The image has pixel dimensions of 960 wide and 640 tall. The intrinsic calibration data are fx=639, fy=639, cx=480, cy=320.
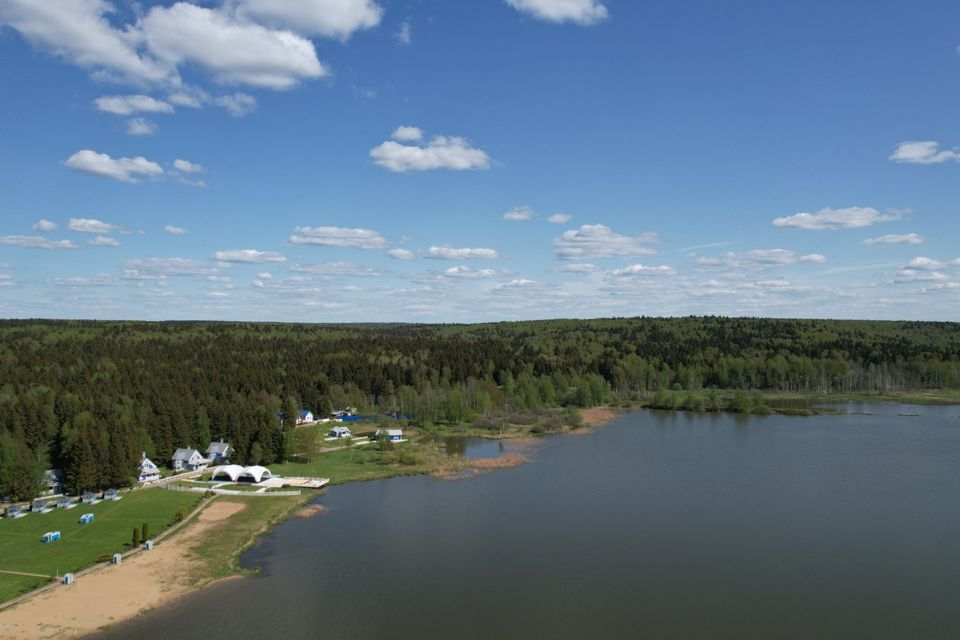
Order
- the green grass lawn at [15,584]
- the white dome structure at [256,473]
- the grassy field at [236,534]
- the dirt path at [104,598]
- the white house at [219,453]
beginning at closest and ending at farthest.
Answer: the dirt path at [104,598], the green grass lawn at [15,584], the grassy field at [236,534], the white dome structure at [256,473], the white house at [219,453]

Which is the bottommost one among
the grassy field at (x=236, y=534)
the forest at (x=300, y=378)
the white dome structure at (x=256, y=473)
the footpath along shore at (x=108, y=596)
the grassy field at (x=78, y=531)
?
the grassy field at (x=236, y=534)

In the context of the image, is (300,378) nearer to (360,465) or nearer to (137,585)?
(360,465)

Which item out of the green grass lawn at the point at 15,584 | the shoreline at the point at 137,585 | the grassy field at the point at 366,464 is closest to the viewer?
the shoreline at the point at 137,585

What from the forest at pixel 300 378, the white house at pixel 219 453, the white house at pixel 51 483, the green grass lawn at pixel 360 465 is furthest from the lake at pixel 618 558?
the white house at pixel 51 483

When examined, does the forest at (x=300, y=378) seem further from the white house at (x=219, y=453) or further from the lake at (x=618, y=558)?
the lake at (x=618, y=558)

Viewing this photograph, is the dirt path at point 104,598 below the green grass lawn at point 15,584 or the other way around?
below

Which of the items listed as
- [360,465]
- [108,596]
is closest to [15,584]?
[108,596]

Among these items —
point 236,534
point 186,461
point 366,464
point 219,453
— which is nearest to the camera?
point 236,534
